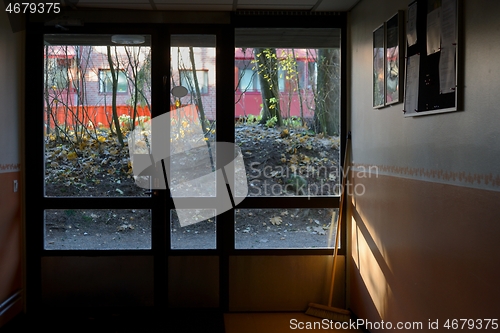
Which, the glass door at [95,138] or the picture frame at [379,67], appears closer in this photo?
the picture frame at [379,67]

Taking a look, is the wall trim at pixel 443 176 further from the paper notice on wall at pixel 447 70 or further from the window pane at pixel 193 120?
the window pane at pixel 193 120

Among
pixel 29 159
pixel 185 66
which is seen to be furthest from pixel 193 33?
pixel 29 159

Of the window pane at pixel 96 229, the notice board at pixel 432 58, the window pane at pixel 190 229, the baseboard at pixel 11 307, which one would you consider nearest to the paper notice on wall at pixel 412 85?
the notice board at pixel 432 58

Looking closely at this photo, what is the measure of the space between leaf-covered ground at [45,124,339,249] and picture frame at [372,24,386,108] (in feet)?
2.89

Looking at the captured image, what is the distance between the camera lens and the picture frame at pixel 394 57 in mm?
3064

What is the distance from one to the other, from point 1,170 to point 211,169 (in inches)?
63.6

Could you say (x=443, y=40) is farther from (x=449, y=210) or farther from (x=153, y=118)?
(x=153, y=118)

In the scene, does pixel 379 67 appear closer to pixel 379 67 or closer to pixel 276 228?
pixel 379 67

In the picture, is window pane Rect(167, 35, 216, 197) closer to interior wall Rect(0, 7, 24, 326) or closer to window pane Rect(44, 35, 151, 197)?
window pane Rect(44, 35, 151, 197)

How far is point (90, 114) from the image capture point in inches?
167

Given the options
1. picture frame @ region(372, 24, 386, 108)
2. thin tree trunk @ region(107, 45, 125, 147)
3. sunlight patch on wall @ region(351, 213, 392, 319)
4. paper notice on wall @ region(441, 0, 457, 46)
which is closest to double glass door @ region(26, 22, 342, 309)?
thin tree trunk @ region(107, 45, 125, 147)

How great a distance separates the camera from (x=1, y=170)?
380cm

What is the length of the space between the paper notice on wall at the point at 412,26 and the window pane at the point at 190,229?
7.06 ft

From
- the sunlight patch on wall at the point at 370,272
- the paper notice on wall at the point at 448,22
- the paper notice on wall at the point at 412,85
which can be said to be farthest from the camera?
the sunlight patch on wall at the point at 370,272
